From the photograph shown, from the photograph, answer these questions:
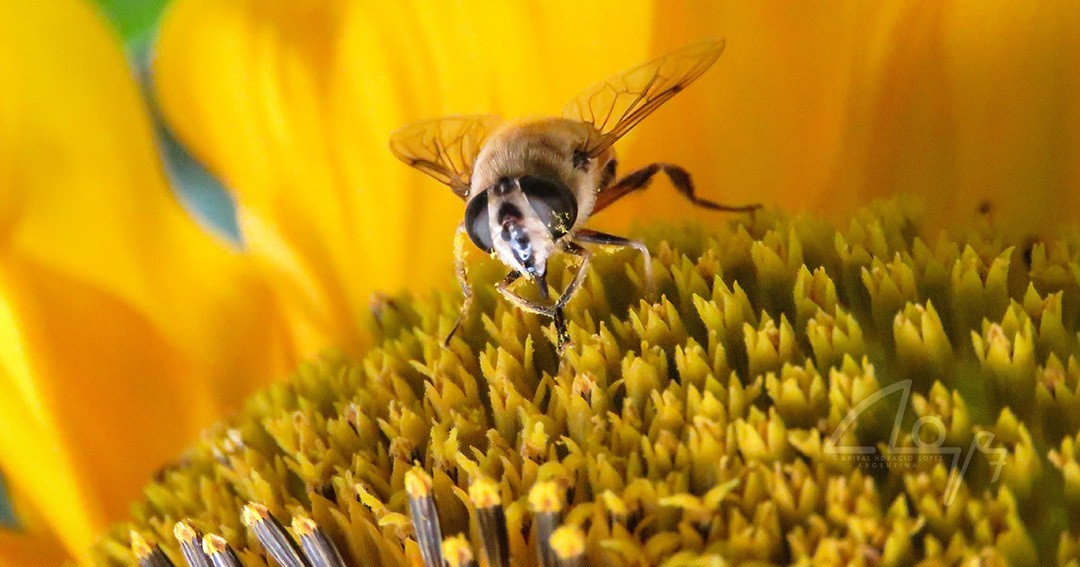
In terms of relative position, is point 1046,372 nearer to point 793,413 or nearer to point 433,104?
point 793,413

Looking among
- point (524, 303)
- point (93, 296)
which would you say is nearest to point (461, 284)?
point (524, 303)

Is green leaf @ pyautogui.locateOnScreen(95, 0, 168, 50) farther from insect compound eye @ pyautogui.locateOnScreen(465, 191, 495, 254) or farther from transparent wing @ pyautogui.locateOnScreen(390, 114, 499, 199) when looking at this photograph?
insect compound eye @ pyautogui.locateOnScreen(465, 191, 495, 254)

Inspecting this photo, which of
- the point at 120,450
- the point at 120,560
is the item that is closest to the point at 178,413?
the point at 120,450

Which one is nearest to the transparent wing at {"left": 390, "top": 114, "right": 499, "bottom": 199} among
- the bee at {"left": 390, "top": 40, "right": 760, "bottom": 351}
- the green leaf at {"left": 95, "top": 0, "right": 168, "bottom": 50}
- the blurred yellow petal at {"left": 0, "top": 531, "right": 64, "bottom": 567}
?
the bee at {"left": 390, "top": 40, "right": 760, "bottom": 351}

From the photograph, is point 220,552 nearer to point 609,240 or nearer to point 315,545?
point 315,545

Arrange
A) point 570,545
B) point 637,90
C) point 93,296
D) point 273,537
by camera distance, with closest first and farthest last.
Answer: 1. point 570,545
2. point 273,537
3. point 637,90
4. point 93,296

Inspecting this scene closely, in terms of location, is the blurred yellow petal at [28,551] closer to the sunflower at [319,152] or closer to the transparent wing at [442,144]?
the sunflower at [319,152]
